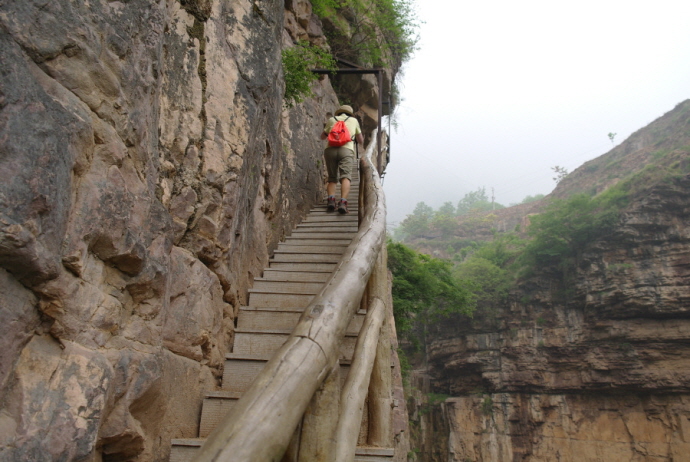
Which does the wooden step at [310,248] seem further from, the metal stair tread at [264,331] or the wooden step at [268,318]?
the metal stair tread at [264,331]

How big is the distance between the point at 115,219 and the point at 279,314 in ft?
5.89

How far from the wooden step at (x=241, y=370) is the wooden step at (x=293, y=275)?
1062 millimetres

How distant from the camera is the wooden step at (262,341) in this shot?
10.2 feet

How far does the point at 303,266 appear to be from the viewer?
4.28 metres

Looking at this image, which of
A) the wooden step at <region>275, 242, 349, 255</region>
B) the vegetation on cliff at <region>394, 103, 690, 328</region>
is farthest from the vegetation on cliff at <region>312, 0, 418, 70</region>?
the vegetation on cliff at <region>394, 103, 690, 328</region>

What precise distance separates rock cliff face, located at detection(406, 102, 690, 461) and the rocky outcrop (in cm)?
4

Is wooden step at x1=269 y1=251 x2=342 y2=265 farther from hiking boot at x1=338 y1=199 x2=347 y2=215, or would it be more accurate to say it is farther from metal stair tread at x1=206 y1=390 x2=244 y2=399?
metal stair tread at x1=206 y1=390 x2=244 y2=399

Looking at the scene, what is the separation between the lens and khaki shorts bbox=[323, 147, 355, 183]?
18.8 ft

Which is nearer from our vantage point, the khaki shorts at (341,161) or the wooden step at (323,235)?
the wooden step at (323,235)

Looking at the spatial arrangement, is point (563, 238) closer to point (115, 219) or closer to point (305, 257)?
point (305, 257)

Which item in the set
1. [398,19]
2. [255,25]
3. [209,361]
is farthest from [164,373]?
[398,19]

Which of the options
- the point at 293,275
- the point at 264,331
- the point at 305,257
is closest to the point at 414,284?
the point at 305,257

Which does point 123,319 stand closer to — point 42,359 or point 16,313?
point 42,359

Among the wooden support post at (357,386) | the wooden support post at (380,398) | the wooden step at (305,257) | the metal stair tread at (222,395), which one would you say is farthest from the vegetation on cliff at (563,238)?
the metal stair tread at (222,395)
